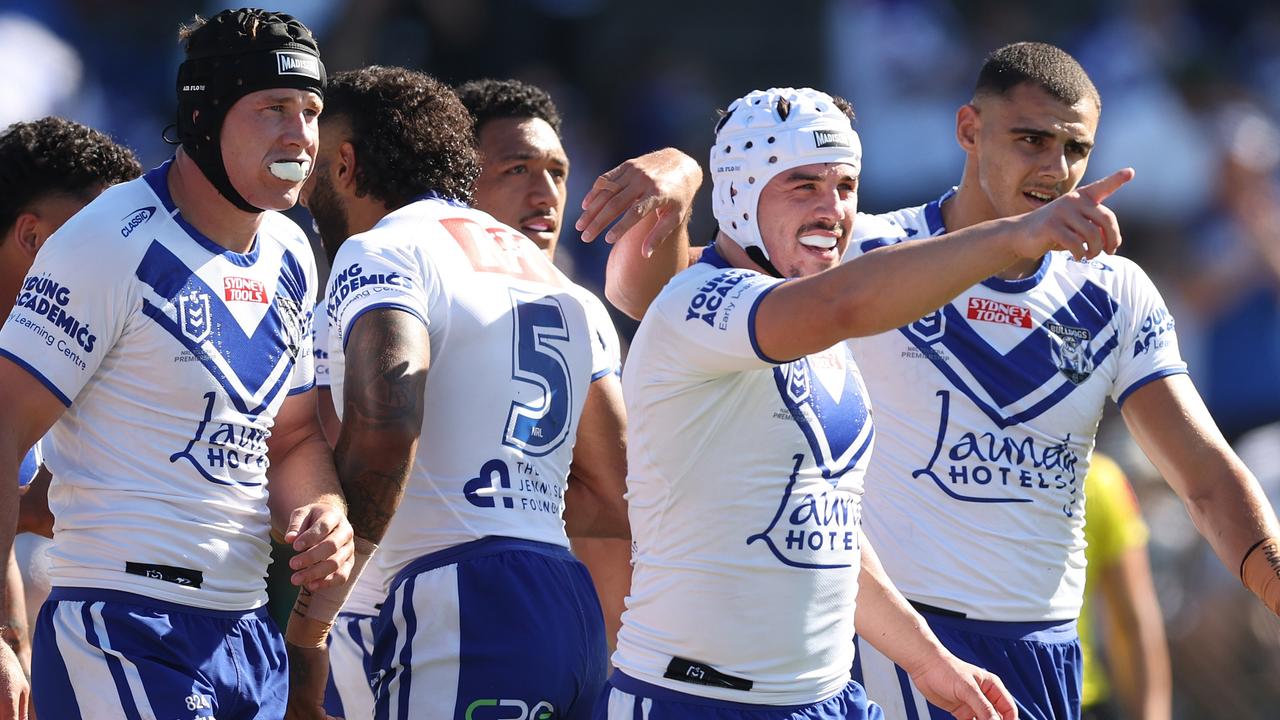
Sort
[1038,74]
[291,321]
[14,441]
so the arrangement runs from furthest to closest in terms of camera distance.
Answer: [1038,74] < [291,321] < [14,441]

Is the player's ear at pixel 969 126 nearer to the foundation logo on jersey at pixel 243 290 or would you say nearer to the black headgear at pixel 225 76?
the black headgear at pixel 225 76

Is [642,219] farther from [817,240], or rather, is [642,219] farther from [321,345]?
[321,345]

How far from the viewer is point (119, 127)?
13125 millimetres

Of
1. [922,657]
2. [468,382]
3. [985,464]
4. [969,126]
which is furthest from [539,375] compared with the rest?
[969,126]

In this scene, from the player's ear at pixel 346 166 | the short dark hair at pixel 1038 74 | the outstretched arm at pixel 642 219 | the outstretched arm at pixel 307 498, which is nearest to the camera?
the outstretched arm at pixel 307 498

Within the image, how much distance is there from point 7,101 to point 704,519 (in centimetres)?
931

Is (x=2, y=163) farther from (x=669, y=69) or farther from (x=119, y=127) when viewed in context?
(x=669, y=69)

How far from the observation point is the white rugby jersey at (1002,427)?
5676mm

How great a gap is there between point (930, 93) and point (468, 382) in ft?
35.4

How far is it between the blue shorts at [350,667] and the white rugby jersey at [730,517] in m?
1.05

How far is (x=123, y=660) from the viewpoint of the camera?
4.66 meters

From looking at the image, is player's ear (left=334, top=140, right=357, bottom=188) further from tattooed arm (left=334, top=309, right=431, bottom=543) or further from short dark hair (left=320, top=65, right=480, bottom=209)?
tattooed arm (left=334, top=309, right=431, bottom=543)

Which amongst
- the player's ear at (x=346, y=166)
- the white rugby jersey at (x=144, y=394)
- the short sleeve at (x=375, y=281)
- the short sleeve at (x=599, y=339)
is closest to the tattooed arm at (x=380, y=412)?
the short sleeve at (x=375, y=281)

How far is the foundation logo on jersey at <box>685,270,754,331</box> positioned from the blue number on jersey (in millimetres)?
795
